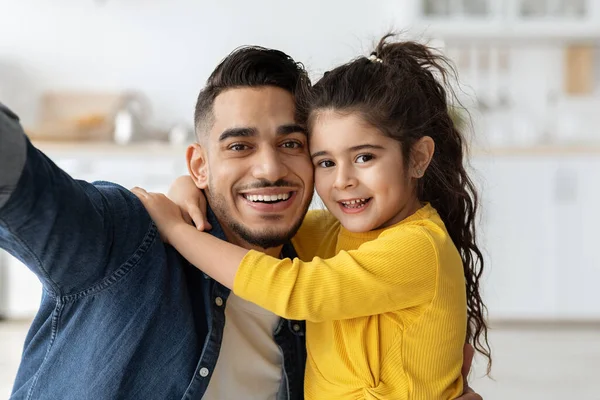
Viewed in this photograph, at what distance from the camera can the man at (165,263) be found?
3.73 ft

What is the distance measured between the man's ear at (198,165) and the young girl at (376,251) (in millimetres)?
162

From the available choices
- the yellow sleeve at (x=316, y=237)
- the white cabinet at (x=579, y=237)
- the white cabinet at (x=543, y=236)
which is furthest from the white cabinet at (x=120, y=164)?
the yellow sleeve at (x=316, y=237)

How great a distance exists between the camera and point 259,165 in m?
1.55

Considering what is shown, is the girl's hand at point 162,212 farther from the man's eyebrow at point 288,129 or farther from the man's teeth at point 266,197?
the man's eyebrow at point 288,129

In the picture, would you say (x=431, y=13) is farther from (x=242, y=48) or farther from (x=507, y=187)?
(x=242, y=48)

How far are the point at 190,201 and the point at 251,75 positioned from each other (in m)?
0.27

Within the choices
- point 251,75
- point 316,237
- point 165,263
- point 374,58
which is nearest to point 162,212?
point 165,263

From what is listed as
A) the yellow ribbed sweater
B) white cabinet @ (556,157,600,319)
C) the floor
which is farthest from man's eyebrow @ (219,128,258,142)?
white cabinet @ (556,157,600,319)

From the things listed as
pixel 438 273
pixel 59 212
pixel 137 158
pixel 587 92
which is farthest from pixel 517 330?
pixel 59 212

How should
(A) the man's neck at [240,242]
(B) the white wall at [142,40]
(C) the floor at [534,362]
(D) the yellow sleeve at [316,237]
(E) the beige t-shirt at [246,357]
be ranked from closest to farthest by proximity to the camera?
(E) the beige t-shirt at [246,357] → (A) the man's neck at [240,242] → (D) the yellow sleeve at [316,237] → (C) the floor at [534,362] → (B) the white wall at [142,40]

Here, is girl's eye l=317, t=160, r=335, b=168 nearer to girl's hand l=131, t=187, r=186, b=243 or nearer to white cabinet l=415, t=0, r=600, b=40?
girl's hand l=131, t=187, r=186, b=243

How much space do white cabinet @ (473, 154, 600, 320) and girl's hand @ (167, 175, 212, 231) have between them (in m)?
3.14

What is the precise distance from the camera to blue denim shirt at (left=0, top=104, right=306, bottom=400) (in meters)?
1.17

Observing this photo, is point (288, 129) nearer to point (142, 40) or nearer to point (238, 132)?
point (238, 132)
